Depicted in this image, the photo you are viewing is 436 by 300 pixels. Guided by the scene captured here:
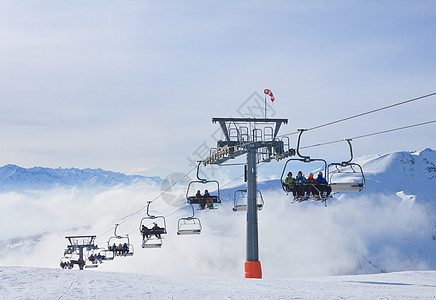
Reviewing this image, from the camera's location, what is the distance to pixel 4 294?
15.3 m

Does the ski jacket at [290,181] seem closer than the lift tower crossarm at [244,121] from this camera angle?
Yes

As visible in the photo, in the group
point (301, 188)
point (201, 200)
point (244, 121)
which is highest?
point (244, 121)

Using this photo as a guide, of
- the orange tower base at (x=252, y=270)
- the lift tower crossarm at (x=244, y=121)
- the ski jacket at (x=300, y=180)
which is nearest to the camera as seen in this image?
the ski jacket at (x=300, y=180)

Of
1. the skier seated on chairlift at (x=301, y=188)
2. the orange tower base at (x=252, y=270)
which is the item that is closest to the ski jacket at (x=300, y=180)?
the skier seated on chairlift at (x=301, y=188)

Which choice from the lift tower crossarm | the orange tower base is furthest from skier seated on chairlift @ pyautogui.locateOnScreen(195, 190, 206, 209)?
the lift tower crossarm

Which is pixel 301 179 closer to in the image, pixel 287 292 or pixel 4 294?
pixel 287 292

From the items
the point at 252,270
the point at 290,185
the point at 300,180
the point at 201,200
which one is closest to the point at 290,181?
the point at 290,185

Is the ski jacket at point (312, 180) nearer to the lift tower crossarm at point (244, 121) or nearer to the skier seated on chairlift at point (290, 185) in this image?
the skier seated on chairlift at point (290, 185)

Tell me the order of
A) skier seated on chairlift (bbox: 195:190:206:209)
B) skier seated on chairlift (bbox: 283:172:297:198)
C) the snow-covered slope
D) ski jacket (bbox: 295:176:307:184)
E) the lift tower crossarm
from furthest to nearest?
the lift tower crossarm, skier seated on chairlift (bbox: 195:190:206:209), ski jacket (bbox: 295:176:307:184), skier seated on chairlift (bbox: 283:172:297:198), the snow-covered slope

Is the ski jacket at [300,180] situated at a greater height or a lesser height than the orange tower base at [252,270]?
greater

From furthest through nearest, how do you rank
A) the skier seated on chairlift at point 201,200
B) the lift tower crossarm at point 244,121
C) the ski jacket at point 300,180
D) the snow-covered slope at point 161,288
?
the lift tower crossarm at point 244,121 → the skier seated on chairlift at point 201,200 → the ski jacket at point 300,180 → the snow-covered slope at point 161,288

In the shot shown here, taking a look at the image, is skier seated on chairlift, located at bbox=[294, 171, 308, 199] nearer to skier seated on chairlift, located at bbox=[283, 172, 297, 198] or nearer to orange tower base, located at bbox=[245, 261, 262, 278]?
skier seated on chairlift, located at bbox=[283, 172, 297, 198]

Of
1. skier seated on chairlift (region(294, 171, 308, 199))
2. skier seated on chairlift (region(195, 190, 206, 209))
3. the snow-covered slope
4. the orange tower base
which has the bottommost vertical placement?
the orange tower base

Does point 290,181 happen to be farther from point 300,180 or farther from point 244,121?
point 244,121
